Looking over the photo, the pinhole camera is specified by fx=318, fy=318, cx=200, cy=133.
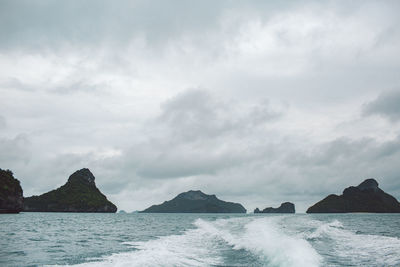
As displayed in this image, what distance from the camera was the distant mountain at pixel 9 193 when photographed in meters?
96.6

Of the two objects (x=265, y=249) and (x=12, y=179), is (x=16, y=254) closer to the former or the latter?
(x=265, y=249)

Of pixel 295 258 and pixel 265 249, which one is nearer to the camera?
pixel 295 258

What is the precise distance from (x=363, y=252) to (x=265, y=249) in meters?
8.17

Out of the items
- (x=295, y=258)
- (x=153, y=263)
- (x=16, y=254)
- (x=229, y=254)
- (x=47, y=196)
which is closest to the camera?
(x=295, y=258)

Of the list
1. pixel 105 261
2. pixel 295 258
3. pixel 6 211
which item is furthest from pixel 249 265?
pixel 6 211

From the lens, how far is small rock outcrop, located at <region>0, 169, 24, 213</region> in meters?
96.6

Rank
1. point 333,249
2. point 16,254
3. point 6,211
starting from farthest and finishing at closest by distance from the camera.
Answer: point 6,211 → point 333,249 → point 16,254

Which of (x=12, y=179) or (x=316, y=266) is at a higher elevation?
(x=12, y=179)

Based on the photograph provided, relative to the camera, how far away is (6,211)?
101125mm

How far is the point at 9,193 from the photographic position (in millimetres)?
98812

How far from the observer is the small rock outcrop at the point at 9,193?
96.6 m

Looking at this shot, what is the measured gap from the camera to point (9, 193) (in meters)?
98.8

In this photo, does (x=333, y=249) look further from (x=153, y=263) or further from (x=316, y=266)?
(x=153, y=263)

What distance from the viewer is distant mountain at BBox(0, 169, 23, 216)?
3804 inches
